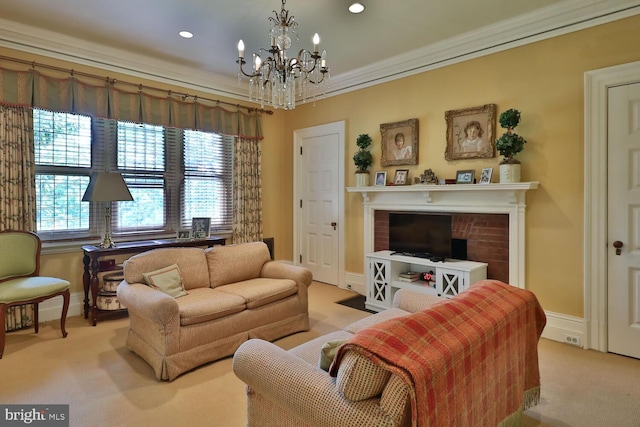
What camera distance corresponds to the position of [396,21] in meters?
3.34

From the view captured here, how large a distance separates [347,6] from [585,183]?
253cm

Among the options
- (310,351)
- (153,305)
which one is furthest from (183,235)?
(310,351)

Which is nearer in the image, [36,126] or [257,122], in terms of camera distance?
[36,126]

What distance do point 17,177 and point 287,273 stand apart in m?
2.81

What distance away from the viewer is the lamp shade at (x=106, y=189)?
11.8 ft

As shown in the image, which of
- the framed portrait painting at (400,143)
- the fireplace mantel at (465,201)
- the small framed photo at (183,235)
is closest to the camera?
the fireplace mantel at (465,201)

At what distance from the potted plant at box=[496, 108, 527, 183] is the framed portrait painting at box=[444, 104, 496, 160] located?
0.82 feet

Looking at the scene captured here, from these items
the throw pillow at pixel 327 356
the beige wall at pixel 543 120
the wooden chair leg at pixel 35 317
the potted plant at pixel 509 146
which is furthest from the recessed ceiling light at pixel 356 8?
the wooden chair leg at pixel 35 317

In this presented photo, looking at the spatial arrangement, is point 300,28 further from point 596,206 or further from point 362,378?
point 362,378

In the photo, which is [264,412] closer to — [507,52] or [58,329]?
[58,329]

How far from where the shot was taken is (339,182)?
505 centimetres

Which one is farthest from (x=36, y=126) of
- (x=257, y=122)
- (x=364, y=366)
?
(x=364, y=366)

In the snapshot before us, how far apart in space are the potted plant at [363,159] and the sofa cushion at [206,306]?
229 cm

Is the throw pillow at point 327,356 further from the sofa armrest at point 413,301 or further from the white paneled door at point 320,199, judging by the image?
the white paneled door at point 320,199
